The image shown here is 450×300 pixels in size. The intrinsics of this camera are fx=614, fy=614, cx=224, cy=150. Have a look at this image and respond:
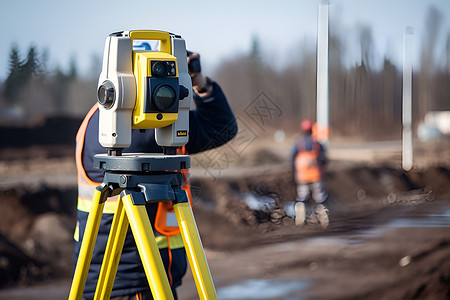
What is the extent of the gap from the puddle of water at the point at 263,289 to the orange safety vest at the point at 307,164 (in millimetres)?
2866

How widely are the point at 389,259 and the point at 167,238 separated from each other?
4.56 metres

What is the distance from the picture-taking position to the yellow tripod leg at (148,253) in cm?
143

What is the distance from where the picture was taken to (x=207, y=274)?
1.52 meters

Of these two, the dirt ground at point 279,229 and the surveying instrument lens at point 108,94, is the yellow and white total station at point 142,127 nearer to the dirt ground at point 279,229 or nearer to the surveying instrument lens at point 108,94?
the surveying instrument lens at point 108,94

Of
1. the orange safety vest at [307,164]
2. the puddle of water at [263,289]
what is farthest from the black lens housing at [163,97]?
the orange safety vest at [307,164]

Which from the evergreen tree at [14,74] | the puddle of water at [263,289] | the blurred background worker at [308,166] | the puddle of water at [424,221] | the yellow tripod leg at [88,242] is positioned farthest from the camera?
the puddle of water at [424,221]

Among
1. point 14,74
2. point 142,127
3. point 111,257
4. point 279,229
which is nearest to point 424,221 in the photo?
point 279,229

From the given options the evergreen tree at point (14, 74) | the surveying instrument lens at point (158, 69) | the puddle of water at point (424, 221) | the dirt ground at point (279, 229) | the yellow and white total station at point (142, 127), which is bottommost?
the puddle of water at point (424, 221)

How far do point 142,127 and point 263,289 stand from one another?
3.49 m

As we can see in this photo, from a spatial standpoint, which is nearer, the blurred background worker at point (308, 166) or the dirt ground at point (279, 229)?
the dirt ground at point (279, 229)

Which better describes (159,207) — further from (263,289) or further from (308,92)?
(308,92)

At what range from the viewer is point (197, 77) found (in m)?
1.87

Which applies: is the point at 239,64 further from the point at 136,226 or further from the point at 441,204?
the point at 136,226

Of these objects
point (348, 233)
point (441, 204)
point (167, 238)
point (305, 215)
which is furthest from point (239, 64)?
point (167, 238)
